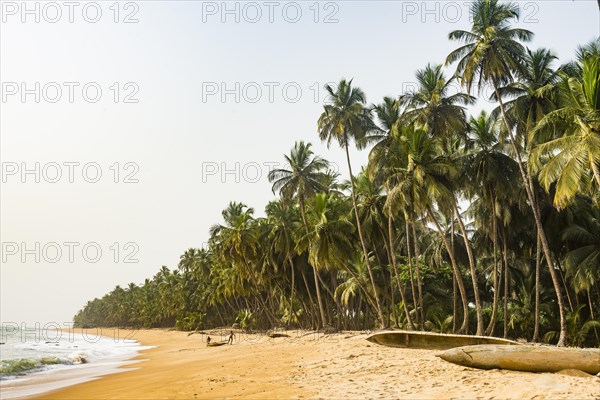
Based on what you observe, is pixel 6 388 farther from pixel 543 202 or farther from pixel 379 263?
pixel 543 202

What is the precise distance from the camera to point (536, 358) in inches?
397

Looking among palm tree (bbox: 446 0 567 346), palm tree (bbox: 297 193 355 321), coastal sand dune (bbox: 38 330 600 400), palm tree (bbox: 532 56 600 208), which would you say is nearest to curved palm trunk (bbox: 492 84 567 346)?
palm tree (bbox: 446 0 567 346)

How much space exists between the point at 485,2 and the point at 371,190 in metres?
15.3

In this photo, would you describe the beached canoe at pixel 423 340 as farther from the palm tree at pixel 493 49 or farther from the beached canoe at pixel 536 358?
the palm tree at pixel 493 49

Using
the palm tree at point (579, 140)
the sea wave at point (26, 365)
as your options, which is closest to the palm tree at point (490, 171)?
the palm tree at point (579, 140)

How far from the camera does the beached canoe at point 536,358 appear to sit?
387 inches

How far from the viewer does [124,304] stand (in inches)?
5015

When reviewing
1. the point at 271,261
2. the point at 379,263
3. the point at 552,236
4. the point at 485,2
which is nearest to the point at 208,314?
the point at 271,261

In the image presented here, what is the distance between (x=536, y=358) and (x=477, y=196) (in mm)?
21111

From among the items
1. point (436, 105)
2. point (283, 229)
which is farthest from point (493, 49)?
point (283, 229)

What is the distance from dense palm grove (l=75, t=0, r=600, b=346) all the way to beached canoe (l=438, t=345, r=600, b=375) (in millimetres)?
6292

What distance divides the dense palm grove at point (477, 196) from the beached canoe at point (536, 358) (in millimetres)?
6292

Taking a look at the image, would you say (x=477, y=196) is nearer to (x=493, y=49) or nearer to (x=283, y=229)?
(x=493, y=49)

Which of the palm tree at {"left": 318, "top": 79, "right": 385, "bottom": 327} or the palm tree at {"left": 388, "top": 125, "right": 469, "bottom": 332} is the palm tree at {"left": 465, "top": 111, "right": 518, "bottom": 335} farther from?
the palm tree at {"left": 318, "top": 79, "right": 385, "bottom": 327}
